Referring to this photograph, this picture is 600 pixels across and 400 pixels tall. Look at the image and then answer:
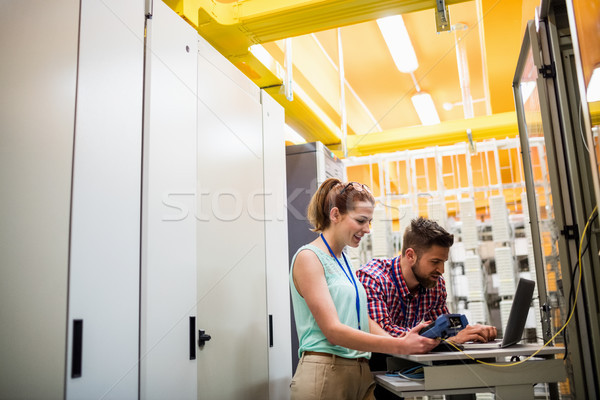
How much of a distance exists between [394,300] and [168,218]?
1199mm

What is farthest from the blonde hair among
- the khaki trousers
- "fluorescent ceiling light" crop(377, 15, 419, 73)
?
"fluorescent ceiling light" crop(377, 15, 419, 73)

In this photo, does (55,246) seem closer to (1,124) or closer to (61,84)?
(1,124)

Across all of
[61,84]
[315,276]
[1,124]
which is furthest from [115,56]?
[315,276]

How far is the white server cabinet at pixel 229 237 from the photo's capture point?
2092 millimetres

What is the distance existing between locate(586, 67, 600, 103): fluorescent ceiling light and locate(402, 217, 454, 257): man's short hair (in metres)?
1.00

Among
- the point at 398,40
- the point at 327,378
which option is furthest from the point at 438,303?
the point at 398,40

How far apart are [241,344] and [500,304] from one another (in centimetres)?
273

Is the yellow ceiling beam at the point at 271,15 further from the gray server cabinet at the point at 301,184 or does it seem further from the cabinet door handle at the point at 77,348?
the cabinet door handle at the point at 77,348

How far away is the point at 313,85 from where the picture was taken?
5.16 meters

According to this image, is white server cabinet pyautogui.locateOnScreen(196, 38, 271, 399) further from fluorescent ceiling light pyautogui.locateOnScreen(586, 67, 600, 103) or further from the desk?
fluorescent ceiling light pyautogui.locateOnScreen(586, 67, 600, 103)

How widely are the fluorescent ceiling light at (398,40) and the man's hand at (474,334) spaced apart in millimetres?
2557

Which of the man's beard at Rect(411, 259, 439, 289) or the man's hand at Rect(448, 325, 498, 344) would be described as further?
the man's beard at Rect(411, 259, 439, 289)

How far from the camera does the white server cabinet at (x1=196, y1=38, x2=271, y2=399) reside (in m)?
2.09

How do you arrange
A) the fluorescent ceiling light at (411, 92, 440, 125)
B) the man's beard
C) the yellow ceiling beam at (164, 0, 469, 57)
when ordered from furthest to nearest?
the fluorescent ceiling light at (411, 92, 440, 125)
the yellow ceiling beam at (164, 0, 469, 57)
the man's beard
